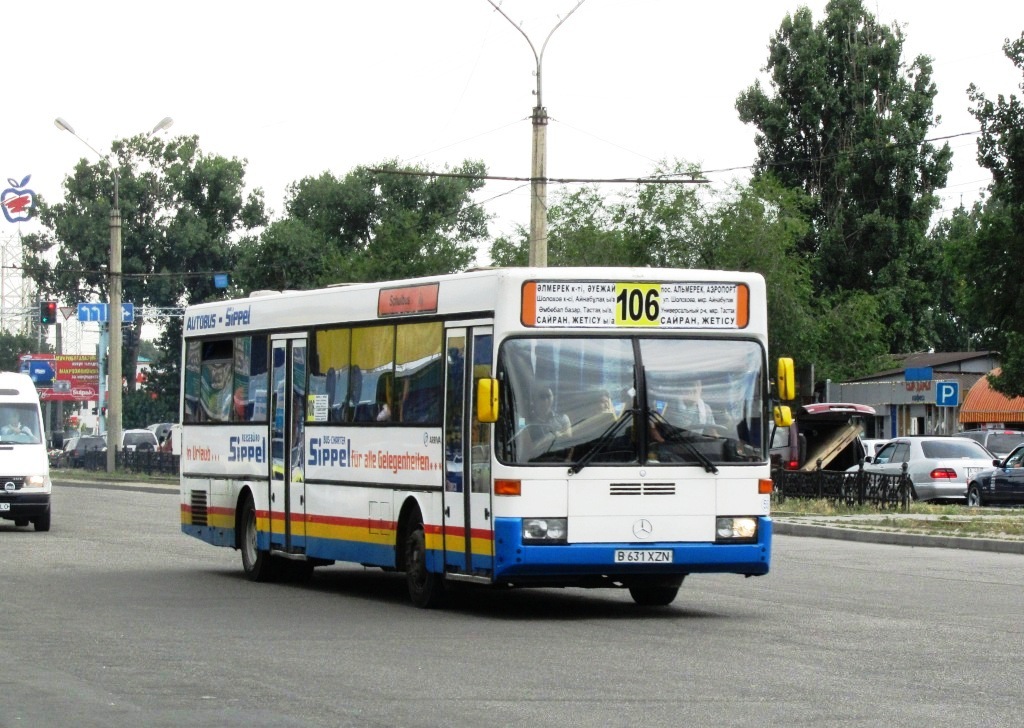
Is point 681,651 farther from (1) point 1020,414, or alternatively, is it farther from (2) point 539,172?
(1) point 1020,414

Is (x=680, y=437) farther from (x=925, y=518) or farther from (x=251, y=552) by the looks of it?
(x=925, y=518)

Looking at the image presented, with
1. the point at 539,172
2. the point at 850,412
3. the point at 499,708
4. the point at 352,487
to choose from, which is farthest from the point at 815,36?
the point at 499,708

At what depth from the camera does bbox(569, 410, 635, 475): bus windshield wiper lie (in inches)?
573

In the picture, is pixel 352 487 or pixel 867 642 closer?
pixel 867 642

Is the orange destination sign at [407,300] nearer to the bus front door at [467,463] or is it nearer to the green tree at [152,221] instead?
the bus front door at [467,463]

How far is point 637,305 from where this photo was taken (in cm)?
1495

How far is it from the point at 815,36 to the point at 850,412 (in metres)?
33.8

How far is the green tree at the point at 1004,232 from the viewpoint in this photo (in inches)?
1757

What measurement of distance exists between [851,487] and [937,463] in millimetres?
5339

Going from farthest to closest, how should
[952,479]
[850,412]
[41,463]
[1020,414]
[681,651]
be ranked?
[1020,414] → [850,412] → [952,479] → [41,463] → [681,651]

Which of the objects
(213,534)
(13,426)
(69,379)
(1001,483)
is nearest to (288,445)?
(213,534)

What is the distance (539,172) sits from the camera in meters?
30.1

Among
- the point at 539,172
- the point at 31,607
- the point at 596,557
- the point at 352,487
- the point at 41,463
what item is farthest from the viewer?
the point at 539,172

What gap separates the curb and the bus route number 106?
417 inches
